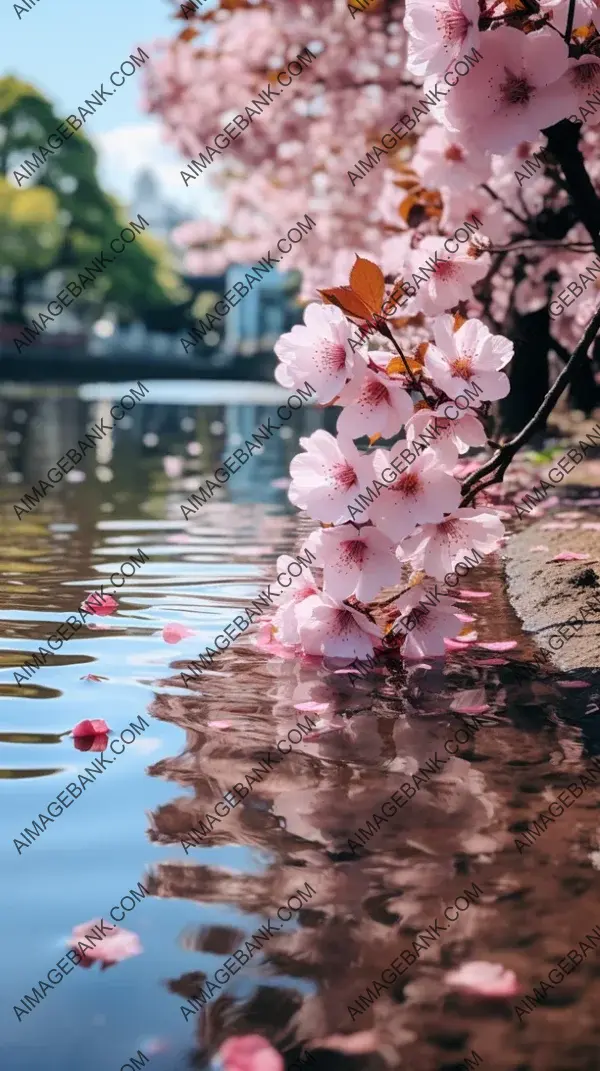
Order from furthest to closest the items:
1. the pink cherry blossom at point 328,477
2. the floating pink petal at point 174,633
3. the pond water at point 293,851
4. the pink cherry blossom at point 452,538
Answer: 1. the floating pink petal at point 174,633
2. the pink cherry blossom at point 452,538
3. the pink cherry blossom at point 328,477
4. the pond water at point 293,851

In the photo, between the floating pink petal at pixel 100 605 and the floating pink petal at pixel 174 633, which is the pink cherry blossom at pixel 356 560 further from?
the floating pink petal at pixel 100 605

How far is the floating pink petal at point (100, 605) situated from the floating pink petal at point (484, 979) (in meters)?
3.22

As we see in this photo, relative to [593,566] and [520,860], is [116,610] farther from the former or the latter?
[520,860]

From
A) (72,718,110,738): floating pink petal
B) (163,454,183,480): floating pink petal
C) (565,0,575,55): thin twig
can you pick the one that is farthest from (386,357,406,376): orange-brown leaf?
(163,454,183,480): floating pink petal

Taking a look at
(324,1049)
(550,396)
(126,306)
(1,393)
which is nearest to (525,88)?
(550,396)

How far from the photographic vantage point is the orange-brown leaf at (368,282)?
334 cm

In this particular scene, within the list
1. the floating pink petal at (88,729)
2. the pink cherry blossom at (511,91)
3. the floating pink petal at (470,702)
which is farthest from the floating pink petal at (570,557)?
the floating pink petal at (88,729)

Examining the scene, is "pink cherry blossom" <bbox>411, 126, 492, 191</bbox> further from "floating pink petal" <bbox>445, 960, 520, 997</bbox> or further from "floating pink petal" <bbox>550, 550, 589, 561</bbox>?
"floating pink petal" <bbox>445, 960, 520, 997</bbox>

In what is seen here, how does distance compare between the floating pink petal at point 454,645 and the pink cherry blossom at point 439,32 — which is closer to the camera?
the pink cherry blossom at point 439,32

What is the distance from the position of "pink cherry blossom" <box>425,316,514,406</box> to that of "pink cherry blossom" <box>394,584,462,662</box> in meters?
0.69

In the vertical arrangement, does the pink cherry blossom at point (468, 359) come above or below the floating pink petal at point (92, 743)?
above

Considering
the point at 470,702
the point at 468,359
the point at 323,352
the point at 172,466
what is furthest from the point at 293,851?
the point at 172,466

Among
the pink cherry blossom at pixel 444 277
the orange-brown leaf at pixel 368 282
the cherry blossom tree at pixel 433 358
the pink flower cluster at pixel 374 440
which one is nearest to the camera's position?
the cherry blossom tree at pixel 433 358

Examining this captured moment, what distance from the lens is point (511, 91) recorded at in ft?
10.4
